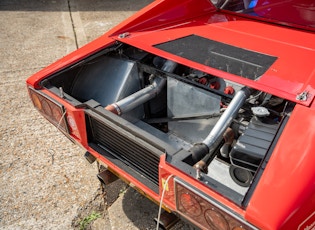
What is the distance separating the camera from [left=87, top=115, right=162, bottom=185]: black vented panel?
61.1 inches

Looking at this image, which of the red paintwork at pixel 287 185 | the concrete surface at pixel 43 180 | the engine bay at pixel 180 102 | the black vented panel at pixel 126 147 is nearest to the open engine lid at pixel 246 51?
the engine bay at pixel 180 102

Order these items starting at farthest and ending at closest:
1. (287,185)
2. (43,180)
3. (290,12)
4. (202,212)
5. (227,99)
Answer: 1. (43,180)
2. (290,12)
3. (227,99)
4. (202,212)
5. (287,185)

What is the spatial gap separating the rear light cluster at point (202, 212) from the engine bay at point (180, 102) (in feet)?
0.62

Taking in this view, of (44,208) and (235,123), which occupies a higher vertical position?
(235,123)

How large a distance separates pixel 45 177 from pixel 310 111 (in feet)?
6.40

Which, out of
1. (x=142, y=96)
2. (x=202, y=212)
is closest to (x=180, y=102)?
(x=142, y=96)

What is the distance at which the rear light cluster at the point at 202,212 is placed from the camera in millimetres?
1196

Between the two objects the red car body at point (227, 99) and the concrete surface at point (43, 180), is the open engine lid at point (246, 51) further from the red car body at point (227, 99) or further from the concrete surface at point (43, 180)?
the concrete surface at point (43, 180)

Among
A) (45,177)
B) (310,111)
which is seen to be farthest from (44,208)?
(310,111)

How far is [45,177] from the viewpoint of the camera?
8.09 feet

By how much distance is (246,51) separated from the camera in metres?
1.87

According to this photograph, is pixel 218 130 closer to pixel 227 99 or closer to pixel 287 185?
pixel 227 99

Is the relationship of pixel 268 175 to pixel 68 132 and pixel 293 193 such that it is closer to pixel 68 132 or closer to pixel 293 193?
pixel 293 193

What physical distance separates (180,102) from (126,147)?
0.55 meters
